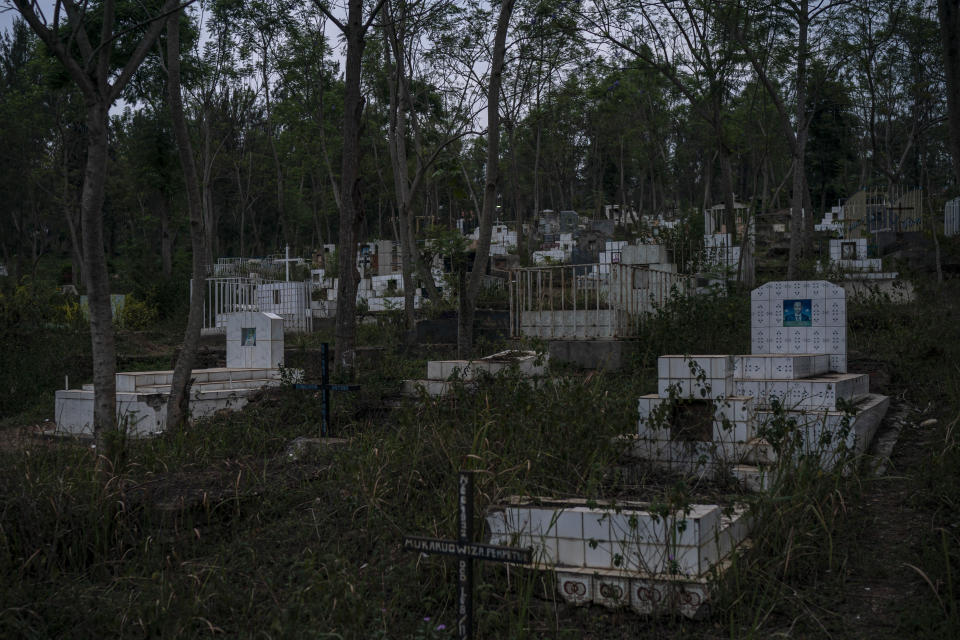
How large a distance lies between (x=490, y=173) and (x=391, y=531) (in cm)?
702

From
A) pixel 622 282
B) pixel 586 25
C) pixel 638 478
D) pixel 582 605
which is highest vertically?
pixel 586 25

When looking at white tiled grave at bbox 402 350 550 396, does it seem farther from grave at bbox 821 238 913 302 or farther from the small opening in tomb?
grave at bbox 821 238 913 302

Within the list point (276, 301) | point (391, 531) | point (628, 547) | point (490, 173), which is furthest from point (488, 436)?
point (276, 301)

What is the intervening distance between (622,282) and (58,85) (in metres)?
11.2

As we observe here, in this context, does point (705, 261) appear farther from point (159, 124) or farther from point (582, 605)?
point (159, 124)

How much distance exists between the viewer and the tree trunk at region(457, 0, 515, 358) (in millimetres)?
10555

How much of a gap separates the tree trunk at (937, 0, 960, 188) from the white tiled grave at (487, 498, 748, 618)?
2219 millimetres

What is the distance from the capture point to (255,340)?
10.8m

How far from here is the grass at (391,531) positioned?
3570 millimetres

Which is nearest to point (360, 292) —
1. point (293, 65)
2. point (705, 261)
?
point (293, 65)

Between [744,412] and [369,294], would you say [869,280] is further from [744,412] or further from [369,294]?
[369,294]

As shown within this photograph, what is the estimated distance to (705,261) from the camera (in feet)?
56.5

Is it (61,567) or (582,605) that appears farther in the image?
(61,567)

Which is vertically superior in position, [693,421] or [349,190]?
[349,190]
